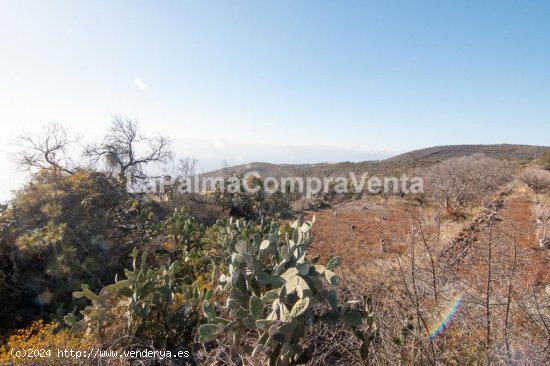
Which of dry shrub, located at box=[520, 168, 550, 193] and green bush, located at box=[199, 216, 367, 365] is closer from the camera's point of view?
green bush, located at box=[199, 216, 367, 365]

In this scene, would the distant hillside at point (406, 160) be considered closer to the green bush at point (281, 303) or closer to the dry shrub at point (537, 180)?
the dry shrub at point (537, 180)

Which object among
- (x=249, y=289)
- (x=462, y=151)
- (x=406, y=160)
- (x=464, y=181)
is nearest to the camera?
(x=249, y=289)

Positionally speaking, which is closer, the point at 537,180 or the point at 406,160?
the point at 537,180

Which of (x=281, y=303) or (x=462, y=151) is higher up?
(x=462, y=151)

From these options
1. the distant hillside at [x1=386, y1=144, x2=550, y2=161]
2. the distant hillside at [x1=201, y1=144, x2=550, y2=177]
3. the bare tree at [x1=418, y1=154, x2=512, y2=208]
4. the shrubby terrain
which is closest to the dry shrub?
the bare tree at [x1=418, y1=154, x2=512, y2=208]

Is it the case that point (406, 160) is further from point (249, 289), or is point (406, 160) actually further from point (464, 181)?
point (249, 289)

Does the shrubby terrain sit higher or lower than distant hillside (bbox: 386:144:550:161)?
lower

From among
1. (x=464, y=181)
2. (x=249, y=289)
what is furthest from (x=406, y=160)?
(x=249, y=289)

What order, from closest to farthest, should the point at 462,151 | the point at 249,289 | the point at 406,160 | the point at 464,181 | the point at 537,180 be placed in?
the point at 249,289 → the point at 464,181 → the point at 537,180 → the point at 406,160 → the point at 462,151

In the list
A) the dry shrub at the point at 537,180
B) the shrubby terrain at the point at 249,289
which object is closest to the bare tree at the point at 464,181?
the dry shrub at the point at 537,180

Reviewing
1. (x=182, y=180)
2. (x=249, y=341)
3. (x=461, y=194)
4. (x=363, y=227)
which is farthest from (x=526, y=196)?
(x=249, y=341)

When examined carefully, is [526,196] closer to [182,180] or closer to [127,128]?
[182,180]

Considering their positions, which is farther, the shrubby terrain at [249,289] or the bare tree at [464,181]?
the bare tree at [464,181]

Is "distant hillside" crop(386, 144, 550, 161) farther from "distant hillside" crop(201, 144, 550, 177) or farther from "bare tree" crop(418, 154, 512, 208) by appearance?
"bare tree" crop(418, 154, 512, 208)
